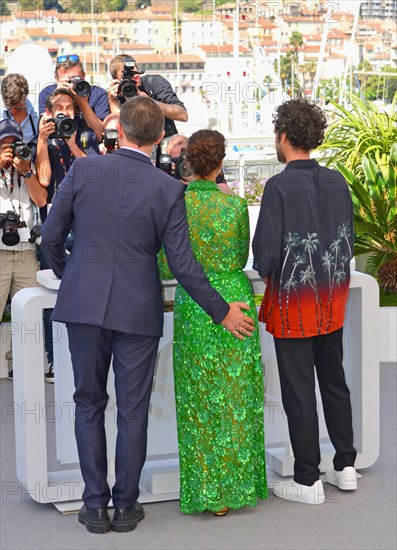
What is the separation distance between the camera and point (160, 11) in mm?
47844

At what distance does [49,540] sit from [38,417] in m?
0.46

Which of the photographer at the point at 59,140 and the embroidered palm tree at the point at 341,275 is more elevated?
the photographer at the point at 59,140

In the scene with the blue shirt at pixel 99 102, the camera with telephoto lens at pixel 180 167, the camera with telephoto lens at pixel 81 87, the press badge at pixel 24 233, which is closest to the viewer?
the camera with telephoto lens at pixel 180 167

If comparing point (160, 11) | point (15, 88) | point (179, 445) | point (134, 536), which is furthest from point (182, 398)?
point (160, 11)

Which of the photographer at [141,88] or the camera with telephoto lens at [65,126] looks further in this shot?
the photographer at [141,88]

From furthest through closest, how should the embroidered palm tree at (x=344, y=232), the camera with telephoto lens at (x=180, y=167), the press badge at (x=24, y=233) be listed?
the press badge at (x=24, y=233) → the camera with telephoto lens at (x=180, y=167) → the embroidered palm tree at (x=344, y=232)

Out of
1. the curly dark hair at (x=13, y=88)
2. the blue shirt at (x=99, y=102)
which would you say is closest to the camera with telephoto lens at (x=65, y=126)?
the curly dark hair at (x=13, y=88)

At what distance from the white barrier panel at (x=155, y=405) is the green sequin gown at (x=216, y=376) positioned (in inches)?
12.1

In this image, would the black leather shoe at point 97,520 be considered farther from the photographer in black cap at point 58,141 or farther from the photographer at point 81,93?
the photographer at point 81,93

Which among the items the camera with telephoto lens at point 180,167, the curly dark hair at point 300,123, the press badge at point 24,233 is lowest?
the press badge at point 24,233

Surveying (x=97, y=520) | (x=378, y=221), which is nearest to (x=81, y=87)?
(x=97, y=520)

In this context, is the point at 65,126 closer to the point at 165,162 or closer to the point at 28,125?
the point at 165,162

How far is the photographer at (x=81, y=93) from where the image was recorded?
5215 millimetres

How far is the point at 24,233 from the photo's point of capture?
5.43 m
